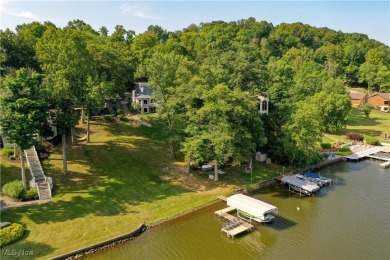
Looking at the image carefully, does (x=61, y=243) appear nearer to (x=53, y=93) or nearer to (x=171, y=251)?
(x=171, y=251)

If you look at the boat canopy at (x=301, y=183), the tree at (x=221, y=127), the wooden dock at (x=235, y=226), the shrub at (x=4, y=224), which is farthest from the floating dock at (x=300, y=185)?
the shrub at (x=4, y=224)

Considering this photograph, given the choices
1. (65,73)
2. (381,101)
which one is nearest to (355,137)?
(381,101)

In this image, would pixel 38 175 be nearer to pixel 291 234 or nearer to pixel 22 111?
pixel 22 111

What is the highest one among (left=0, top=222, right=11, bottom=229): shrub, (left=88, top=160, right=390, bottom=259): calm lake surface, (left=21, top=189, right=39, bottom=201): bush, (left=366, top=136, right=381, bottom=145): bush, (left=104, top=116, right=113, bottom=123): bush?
(left=104, top=116, right=113, bottom=123): bush

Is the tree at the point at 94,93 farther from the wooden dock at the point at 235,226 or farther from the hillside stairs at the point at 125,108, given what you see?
the hillside stairs at the point at 125,108

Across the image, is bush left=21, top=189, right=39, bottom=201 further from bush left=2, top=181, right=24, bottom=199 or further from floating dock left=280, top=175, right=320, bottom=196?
floating dock left=280, top=175, right=320, bottom=196

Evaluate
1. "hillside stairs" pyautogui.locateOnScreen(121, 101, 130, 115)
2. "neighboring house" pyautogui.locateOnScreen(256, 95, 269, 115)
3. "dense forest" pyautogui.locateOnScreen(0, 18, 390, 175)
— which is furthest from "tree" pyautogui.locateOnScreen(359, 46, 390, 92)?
"hillside stairs" pyautogui.locateOnScreen(121, 101, 130, 115)
